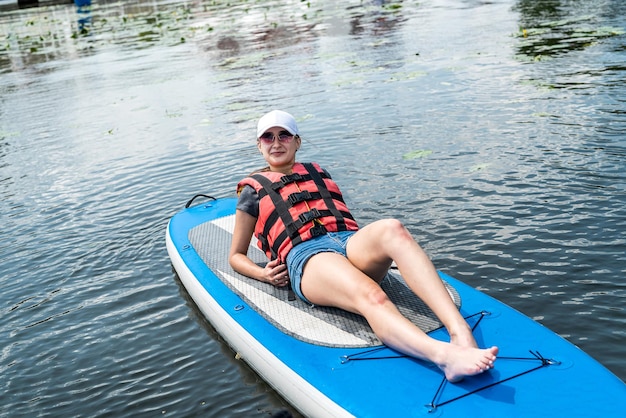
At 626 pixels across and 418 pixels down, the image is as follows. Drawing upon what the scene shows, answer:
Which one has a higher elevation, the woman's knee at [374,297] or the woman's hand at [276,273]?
the woman's knee at [374,297]

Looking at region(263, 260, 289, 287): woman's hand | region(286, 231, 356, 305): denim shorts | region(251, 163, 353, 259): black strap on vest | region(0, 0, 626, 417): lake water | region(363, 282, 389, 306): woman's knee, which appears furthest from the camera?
region(0, 0, 626, 417): lake water

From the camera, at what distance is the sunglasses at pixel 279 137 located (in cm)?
462

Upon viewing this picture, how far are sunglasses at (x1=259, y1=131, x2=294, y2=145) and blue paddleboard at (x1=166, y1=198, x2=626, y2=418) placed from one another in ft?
3.42

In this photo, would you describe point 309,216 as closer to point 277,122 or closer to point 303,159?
point 277,122

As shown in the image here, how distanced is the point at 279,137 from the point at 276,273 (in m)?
0.94

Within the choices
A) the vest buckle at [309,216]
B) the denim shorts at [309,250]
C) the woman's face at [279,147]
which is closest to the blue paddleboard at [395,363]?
the denim shorts at [309,250]

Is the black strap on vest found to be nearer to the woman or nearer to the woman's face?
the woman

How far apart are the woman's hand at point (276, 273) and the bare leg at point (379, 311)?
0.30m

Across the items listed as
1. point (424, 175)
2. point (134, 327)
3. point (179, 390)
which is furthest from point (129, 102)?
point (179, 390)

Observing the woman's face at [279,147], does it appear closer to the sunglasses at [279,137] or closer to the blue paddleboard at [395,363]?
the sunglasses at [279,137]

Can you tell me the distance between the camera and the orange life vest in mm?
4449

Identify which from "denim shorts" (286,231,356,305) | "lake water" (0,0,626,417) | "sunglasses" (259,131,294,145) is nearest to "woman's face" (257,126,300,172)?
"sunglasses" (259,131,294,145)

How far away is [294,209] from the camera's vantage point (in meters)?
4.51

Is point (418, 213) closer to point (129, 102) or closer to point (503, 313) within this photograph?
point (503, 313)
